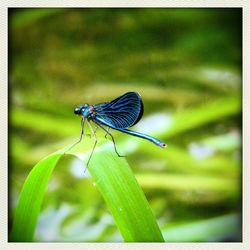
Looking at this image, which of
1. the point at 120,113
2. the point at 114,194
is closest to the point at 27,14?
the point at 120,113

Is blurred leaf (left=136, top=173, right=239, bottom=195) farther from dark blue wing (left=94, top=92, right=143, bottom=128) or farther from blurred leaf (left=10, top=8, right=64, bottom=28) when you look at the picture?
blurred leaf (left=10, top=8, right=64, bottom=28)

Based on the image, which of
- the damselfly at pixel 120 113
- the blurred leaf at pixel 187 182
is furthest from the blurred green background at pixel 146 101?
the damselfly at pixel 120 113

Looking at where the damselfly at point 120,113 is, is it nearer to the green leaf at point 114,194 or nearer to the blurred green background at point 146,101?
the green leaf at point 114,194

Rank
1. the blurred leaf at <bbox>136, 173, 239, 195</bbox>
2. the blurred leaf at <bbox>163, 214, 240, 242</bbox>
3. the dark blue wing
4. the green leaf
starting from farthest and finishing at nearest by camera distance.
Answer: the blurred leaf at <bbox>136, 173, 239, 195</bbox>
the blurred leaf at <bbox>163, 214, 240, 242</bbox>
the dark blue wing
the green leaf

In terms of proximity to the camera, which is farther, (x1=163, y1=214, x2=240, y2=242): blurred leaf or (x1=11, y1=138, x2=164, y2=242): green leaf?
(x1=163, y1=214, x2=240, y2=242): blurred leaf

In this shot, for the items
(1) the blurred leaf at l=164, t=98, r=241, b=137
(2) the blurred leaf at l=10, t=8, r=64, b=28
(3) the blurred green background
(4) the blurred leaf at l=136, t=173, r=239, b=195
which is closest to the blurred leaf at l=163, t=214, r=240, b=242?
(3) the blurred green background

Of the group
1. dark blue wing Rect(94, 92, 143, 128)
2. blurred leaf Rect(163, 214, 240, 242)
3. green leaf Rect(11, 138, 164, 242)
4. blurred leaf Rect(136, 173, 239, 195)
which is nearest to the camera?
green leaf Rect(11, 138, 164, 242)
